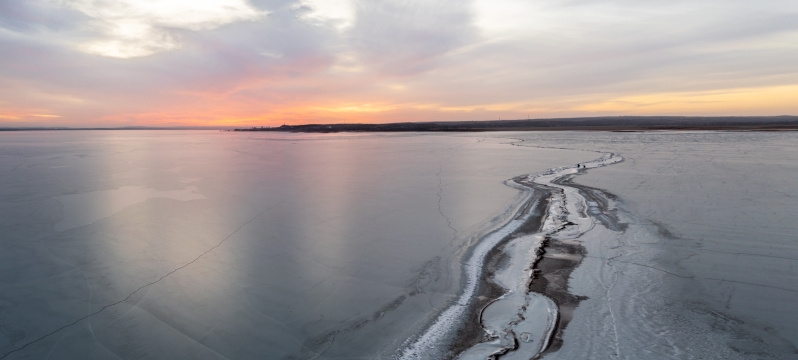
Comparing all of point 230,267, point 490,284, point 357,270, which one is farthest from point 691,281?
point 230,267

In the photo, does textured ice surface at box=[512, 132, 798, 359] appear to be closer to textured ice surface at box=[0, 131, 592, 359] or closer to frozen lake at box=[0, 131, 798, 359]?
frozen lake at box=[0, 131, 798, 359]

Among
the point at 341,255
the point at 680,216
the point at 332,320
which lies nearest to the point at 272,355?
the point at 332,320

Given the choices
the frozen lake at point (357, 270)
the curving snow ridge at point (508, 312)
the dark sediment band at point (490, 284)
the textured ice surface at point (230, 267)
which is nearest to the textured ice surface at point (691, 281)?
the frozen lake at point (357, 270)

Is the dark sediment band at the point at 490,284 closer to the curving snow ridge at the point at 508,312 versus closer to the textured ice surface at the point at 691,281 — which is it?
the curving snow ridge at the point at 508,312

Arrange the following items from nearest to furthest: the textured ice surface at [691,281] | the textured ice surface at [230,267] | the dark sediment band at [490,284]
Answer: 1. the textured ice surface at [691,281]
2. the dark sediment band at [490,284]
3. the textured ice surface at [230,267]

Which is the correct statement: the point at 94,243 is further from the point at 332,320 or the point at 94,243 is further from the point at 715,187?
the point at 715,187
